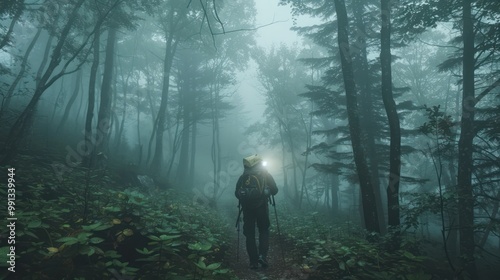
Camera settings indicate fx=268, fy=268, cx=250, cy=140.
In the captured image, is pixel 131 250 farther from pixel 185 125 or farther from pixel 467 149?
pixel 185 125

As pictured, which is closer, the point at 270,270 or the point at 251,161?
the point at 270,270

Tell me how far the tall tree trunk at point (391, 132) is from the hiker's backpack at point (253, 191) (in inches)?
120

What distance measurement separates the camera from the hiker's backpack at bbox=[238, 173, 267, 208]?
18.8ft

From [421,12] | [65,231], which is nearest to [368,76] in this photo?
[421,12]

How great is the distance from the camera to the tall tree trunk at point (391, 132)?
21.8 feet

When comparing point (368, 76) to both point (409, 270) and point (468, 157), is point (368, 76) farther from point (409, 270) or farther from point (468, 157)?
point (409, 270)

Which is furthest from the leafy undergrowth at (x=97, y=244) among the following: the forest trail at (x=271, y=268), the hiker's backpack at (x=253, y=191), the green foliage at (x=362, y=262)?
the green foliage at (x=362, y=262)

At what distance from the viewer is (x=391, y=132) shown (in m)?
7.41

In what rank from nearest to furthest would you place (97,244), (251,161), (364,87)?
(97,244)
(251,161)
(364,87)

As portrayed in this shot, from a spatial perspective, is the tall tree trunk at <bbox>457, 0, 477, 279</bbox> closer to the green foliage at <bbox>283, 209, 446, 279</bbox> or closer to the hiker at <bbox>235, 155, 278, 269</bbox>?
the green foliage at <bbox>283, 209, 446, 279</bbox>

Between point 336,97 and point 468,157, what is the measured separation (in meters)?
6.02

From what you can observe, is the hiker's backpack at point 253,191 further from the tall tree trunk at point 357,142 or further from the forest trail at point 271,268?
the tall tree trunk at point 357,142

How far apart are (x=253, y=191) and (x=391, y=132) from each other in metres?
4.37

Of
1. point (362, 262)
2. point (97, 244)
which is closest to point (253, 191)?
point (362, 262)
